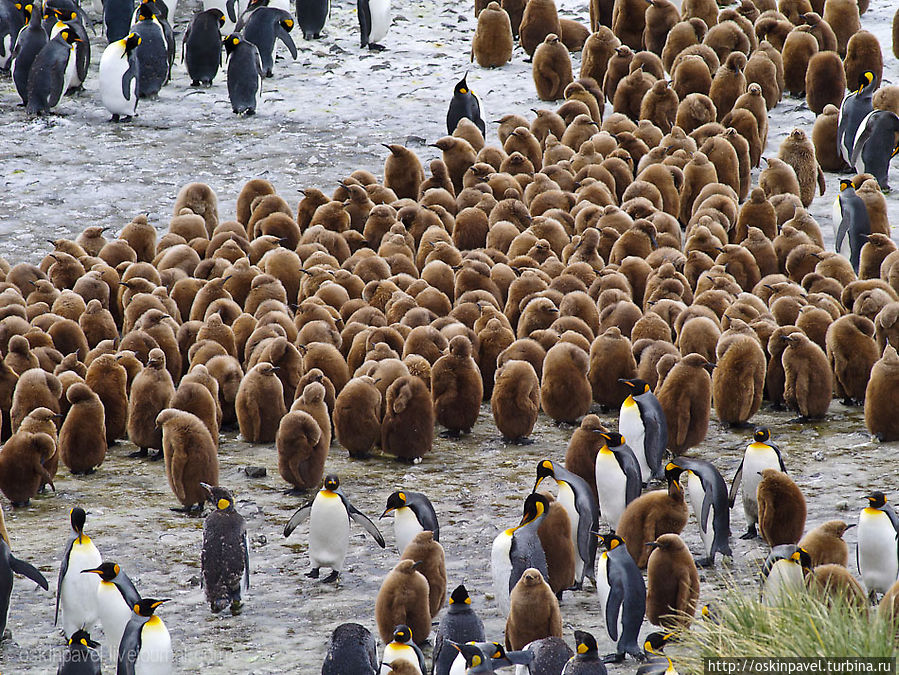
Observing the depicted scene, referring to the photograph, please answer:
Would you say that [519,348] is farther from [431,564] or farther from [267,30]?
[267,30]

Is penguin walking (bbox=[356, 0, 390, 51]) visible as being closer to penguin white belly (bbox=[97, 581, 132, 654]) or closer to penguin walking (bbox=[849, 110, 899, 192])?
penguin walking (bbox=[849, 110, 899, 192])

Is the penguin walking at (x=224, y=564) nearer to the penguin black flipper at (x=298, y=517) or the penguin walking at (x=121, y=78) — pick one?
the penguin black flipper at (x=298, y=517)

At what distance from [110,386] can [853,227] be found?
608cm

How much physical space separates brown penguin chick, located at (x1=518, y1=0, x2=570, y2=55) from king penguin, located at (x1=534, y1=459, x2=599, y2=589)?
9.46 m

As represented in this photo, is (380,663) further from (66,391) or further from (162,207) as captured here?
(162,207)

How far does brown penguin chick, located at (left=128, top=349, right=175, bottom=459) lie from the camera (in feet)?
23.8

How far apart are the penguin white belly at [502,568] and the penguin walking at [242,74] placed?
9499 millimetres

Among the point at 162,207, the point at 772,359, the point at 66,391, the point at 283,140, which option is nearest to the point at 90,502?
the point at 66,391

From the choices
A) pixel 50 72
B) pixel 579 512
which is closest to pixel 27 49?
pixel 50 72

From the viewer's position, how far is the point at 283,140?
44.5 ft

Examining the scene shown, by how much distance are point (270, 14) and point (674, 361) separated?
915 cm

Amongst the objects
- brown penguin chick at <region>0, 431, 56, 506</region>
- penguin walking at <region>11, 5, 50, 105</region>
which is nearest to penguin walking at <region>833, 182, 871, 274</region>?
brown penguin chick at <region>0, 431, 56, 506</region>

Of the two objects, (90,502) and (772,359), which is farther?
(772,359)

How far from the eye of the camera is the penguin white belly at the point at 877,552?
557cm
